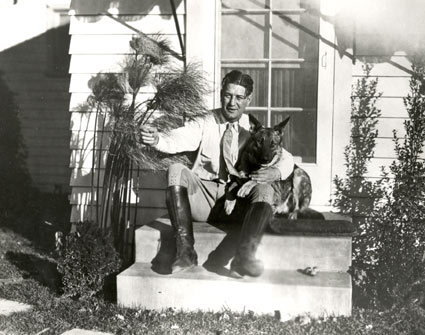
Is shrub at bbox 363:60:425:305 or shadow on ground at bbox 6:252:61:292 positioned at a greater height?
shrub at bbox 363:60:425:305

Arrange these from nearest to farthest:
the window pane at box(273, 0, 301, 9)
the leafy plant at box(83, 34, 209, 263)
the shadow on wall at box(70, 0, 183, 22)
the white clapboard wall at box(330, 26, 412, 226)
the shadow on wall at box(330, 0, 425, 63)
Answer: the leafy plant at box(83, 34, 209, 263)
the shadow on wall at box(330, 0, 425, 63)
the white clapboard wall at box(330, 26, 412, 226)
the window pane at box(273, 0, 301, 9)
the shadow on wall at box(70, 0, 183, 22)

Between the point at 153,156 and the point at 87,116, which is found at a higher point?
the point at 87,116

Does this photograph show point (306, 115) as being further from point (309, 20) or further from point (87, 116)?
point (87, 116)

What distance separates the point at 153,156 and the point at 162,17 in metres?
1.56

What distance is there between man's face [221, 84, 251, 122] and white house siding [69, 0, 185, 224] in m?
1.26

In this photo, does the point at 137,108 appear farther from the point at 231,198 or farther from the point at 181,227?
the point at 181,227

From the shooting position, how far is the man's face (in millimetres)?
3906

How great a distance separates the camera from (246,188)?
3678mm

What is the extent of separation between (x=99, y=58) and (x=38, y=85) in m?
4.17

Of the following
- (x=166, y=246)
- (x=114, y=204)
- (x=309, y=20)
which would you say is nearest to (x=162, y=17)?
(x=309, y=20)

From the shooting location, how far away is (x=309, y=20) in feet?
15.7

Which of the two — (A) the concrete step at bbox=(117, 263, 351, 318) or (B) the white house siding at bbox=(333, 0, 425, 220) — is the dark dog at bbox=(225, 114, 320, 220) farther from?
(B) the white house siding at bbox=(333, 0, 425, 220)

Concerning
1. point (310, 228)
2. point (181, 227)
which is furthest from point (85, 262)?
point (310, 228)

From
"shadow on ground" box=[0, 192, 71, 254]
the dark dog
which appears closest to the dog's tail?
the dark dog
